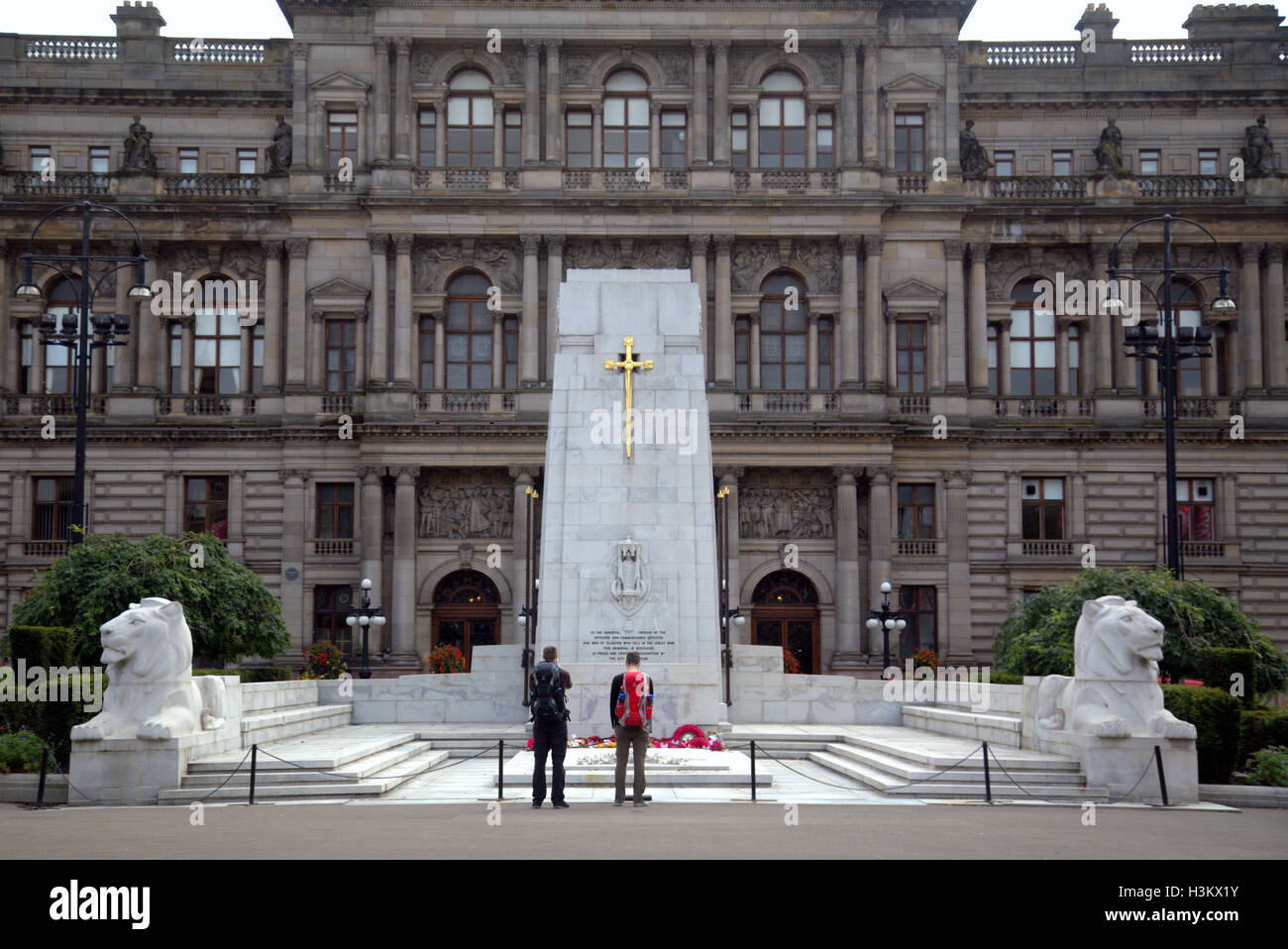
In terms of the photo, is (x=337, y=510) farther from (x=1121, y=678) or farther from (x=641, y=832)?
(x=641, y=832)

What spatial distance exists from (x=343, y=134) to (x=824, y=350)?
18.3 meters

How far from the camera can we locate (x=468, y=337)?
5375 cm

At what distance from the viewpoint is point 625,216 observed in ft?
173

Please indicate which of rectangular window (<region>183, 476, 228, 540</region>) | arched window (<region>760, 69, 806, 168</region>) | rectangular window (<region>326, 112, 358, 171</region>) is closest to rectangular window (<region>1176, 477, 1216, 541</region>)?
arched window (<region>760, 69, 806, 168</region>)

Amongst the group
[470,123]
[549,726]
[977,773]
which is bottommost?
[977,773]

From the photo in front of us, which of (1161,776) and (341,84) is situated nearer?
(1161,776)

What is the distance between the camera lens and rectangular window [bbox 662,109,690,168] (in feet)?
179

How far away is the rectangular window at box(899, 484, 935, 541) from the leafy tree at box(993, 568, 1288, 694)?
19.5 meters

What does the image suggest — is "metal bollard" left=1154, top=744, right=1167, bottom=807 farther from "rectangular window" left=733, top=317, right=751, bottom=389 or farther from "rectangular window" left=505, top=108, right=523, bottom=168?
"rectangular window" left=505, top=108, right=523, bottom=168

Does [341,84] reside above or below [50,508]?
above

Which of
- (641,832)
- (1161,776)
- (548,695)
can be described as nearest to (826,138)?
(1161,776)

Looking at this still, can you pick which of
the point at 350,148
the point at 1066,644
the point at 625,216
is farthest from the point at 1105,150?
the point at 1066,644

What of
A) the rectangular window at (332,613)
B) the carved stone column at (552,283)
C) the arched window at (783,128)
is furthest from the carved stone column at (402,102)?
the rectangular window at (332,613)

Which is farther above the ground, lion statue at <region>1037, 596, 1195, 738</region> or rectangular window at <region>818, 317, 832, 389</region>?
rectangular window at <region>818, 317, 832, 389</region>
